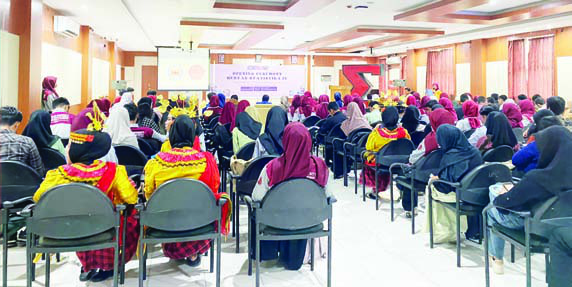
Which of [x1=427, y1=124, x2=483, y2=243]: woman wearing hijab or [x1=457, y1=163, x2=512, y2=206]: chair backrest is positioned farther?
[x1=427, y1=124, x2=483, y2=243]: woman wearing hijab

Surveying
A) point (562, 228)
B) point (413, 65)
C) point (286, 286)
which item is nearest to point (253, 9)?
point (286, 286)

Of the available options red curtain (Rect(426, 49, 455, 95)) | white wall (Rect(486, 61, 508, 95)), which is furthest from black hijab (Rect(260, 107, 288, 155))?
red curtain (Rect(426, 49, 455, 95))

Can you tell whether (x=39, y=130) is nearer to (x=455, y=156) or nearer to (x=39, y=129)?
(x=39, y=129)

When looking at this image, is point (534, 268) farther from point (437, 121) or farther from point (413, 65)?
point (413, 65)

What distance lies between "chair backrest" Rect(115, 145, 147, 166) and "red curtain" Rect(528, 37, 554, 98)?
11.3m

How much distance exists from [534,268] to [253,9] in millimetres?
7127

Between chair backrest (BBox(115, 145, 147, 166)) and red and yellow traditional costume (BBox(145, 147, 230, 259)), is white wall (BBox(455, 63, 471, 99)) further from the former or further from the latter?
red and yellow traditional costume (BBox(145, 147, 230, 259))

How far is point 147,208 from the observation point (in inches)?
97.2

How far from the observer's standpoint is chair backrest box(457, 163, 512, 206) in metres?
3.04

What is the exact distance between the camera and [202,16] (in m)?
10.1

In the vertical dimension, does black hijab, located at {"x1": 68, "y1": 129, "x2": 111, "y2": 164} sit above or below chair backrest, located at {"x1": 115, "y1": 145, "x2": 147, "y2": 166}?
→ above

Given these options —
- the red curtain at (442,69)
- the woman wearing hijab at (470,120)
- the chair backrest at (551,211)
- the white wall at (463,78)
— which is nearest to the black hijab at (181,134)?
the chair backrest at (551,211)

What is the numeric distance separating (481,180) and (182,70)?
445 inches

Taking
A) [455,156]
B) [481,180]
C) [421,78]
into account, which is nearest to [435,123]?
[455,156]
